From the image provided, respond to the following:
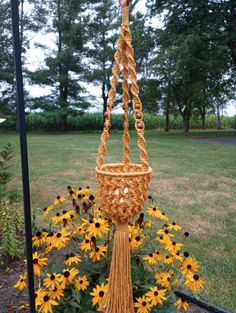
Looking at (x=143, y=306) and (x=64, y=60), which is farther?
(x=64, y=60)

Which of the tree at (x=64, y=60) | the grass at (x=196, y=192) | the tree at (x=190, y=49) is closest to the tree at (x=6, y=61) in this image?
the tree at (x=64, y=60)

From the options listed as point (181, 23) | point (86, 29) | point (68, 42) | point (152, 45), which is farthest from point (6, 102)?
point (181, 23)

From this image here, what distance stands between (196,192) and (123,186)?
3913 mm

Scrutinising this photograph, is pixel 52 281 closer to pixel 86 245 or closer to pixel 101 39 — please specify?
pixel 86 245

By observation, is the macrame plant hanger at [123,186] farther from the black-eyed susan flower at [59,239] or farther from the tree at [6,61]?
the tree at [6,61]

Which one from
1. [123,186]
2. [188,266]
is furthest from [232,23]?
[123,186]

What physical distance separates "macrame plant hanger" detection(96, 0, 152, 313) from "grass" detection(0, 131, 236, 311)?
111 centimetres

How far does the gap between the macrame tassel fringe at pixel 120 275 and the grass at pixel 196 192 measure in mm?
1074

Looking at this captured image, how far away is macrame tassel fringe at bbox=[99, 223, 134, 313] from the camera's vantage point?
1157mm

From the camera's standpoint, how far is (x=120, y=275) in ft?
3.82

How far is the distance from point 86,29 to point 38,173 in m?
15.8

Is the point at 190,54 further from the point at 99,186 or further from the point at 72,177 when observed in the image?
the point at 99,186

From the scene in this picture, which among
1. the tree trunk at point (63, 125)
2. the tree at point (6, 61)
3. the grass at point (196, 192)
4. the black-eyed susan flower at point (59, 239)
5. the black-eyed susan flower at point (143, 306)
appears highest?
the tree at point (6, 61)

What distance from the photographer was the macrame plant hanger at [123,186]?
3.51 feet
